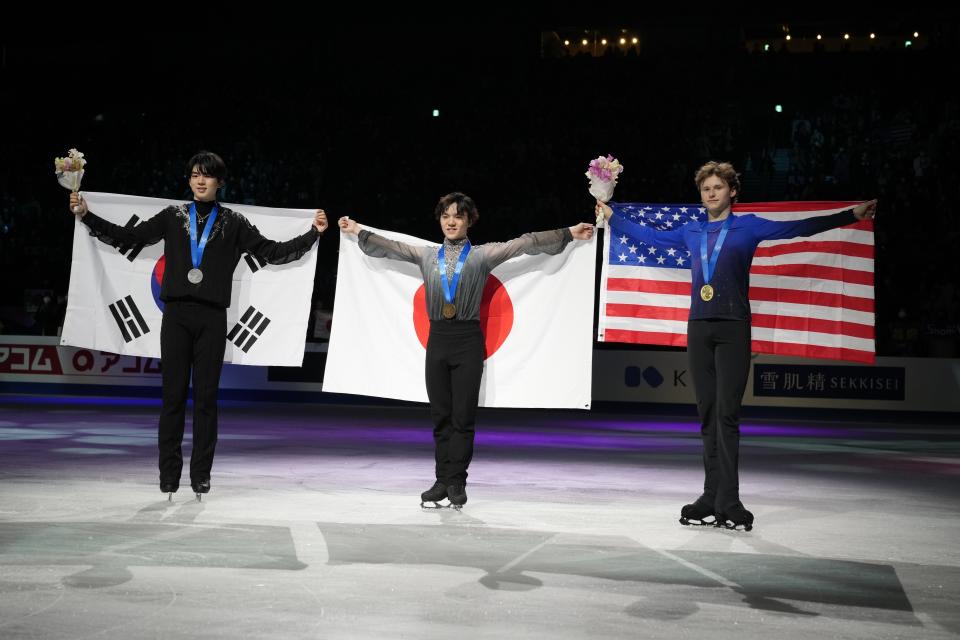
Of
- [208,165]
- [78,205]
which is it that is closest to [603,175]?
[208,165]

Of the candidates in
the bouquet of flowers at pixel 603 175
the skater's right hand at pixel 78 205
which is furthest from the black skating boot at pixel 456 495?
the skater's right hand at pixel 78 205

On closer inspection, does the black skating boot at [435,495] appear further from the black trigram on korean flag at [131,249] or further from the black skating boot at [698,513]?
the black trigram on korean flag at [131,249]

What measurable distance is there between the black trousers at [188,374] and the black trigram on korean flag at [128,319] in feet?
3.97

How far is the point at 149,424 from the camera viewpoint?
1388 centimetres

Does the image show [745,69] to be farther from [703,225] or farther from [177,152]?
[703,225]

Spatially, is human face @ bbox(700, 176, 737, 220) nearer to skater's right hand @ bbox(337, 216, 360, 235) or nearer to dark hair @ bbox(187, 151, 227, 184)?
skater's right hand @ bbox(337, 216, 360, 235)

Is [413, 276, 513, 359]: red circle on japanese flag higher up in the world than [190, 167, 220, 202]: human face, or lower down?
lower down

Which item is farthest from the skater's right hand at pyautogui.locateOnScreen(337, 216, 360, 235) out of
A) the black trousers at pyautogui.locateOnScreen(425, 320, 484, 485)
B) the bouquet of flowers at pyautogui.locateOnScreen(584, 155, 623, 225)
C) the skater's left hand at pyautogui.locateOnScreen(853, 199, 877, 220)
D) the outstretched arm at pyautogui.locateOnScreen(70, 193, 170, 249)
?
the skater's left hand at pyautogui.locateOnScreen(853, 199, 877, 220)

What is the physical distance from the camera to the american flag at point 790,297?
871 cm

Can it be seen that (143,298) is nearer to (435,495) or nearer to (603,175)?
(435,495)

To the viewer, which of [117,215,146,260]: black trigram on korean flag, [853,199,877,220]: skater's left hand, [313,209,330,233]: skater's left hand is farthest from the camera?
[117,215,146,260]: black trigram on korean flag

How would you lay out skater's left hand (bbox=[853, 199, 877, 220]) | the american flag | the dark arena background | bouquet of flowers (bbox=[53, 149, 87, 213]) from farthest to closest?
1. the american flag
2. bouquet of flowers (bbox=[53, 149, 87, 213])
3. skater's left hand (bbox=[853, 199, 877, 220])
4. the dark arena background

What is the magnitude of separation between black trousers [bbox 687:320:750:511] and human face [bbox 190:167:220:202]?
3282mm

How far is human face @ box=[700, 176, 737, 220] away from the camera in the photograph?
697 centimetres
